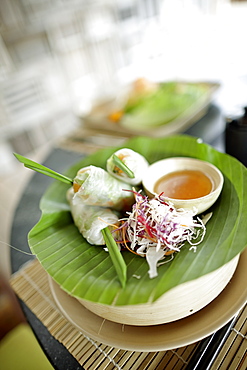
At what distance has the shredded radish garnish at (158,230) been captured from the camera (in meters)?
0.72

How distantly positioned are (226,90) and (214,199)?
5.06ft

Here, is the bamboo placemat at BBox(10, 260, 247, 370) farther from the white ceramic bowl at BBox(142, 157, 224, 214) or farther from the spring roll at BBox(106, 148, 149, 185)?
the spring roll at BBox(106, 148, 149, 185)

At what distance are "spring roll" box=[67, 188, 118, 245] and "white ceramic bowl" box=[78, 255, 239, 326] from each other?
0.18 meters

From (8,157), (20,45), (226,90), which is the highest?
(20,45)

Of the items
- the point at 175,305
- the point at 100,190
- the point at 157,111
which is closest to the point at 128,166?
the point at 100,190

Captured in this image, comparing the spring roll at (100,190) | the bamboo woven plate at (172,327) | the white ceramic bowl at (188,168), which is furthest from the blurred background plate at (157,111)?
the bamboo woven plate at (172,327)

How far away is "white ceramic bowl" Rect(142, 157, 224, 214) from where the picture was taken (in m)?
0.80

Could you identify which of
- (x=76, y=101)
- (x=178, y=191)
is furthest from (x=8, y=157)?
(x=178, y=191)

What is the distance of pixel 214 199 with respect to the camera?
0.83m

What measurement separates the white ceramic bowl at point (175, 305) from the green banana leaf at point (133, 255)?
3 cm

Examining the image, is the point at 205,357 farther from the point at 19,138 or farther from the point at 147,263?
the point at 19,138

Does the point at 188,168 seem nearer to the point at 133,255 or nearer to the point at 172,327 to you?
the point at 133,255

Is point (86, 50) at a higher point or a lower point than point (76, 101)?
higher

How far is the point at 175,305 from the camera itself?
2.11ft
